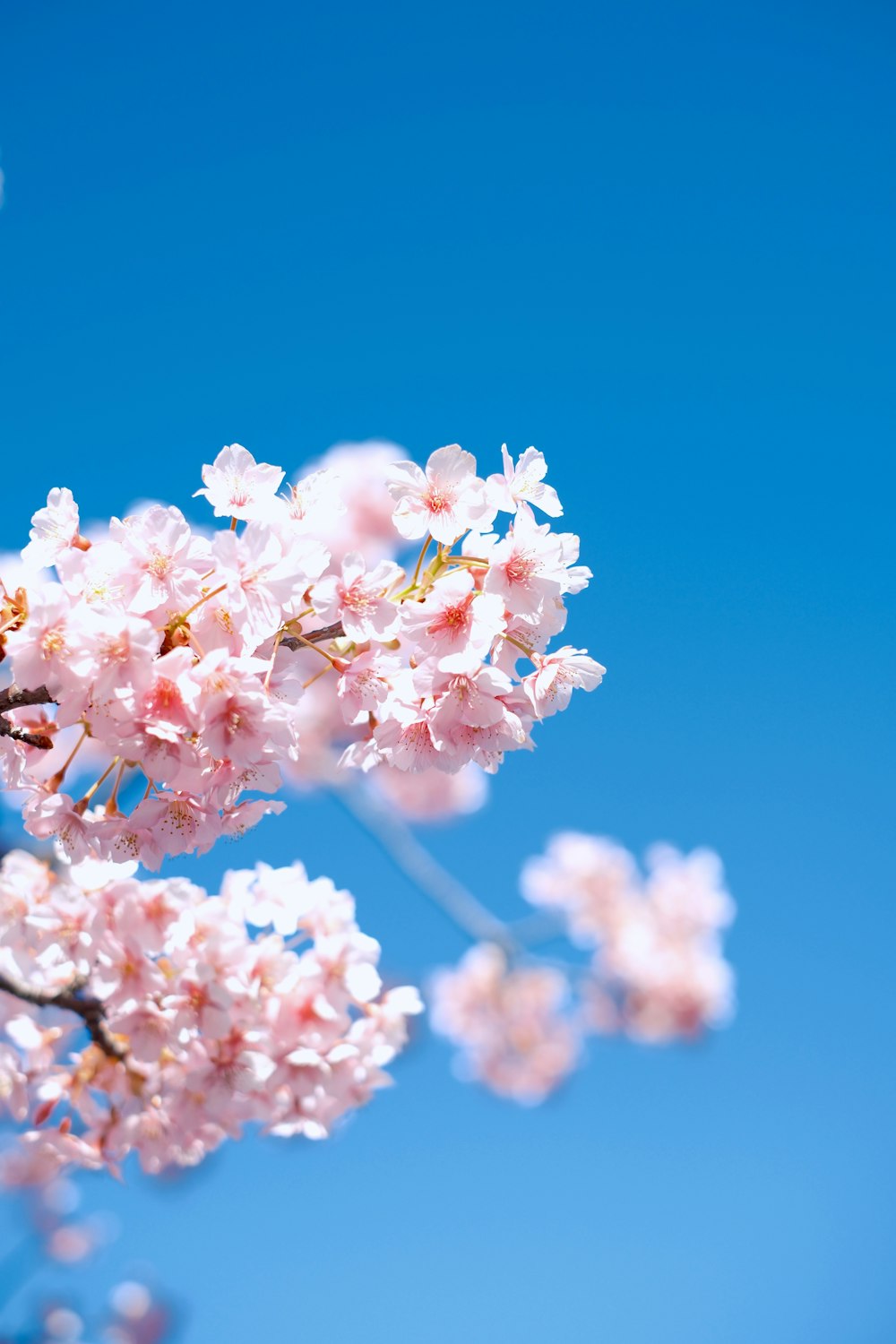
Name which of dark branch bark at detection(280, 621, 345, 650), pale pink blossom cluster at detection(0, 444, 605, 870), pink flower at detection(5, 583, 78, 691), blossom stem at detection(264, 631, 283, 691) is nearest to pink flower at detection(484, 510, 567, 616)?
pale pink blossom cluster at detection(0, 444, 605, 870)

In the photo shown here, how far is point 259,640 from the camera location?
78.5 inches

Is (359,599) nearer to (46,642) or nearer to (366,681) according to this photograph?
(366,681)

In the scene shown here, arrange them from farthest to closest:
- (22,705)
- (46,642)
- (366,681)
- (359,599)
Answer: (366,681) < (359,599) < (22,705) < (46,642)

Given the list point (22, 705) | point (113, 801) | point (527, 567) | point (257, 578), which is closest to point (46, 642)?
point (22, 705)

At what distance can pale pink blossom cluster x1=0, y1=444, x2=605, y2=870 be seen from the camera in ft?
6.50

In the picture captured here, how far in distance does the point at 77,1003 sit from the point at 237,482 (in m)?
2.21

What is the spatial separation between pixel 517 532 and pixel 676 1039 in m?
13.6

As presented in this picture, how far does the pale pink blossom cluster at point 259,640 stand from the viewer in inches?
78.0

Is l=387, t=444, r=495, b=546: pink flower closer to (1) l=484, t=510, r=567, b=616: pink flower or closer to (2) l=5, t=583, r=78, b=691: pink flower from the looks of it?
(1) l=484, t=510, r=567, b=616: pink flower

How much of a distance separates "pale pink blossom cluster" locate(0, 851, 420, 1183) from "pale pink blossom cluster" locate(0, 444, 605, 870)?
102cm

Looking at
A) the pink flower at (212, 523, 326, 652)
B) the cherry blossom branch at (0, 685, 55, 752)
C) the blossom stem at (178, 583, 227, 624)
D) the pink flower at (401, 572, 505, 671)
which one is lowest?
the cherry blossom branch at (0, 685, 55, 752)

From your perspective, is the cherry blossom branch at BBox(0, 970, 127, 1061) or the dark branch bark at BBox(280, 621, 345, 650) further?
the cherry blossom branch at BBox(0, 970, 127, 1061)

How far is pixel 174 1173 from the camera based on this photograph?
4.58m

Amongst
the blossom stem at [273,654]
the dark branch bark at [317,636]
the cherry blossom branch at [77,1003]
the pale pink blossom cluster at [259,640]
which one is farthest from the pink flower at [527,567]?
the cherry blossom branch at [77,1003]
